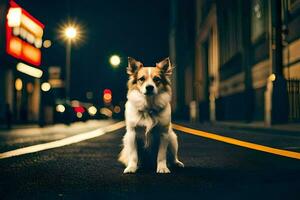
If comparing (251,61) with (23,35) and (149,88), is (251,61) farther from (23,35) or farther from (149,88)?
(149,88)

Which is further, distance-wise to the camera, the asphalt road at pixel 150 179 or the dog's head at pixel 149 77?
the dog's head at pixel 149 77

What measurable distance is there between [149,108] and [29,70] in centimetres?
3903

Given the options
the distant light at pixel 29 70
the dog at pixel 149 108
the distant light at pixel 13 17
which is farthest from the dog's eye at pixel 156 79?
the distant light at pixel 29 70

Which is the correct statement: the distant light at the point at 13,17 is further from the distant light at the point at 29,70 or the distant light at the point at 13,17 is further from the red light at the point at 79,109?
the red light at the point at 79,109

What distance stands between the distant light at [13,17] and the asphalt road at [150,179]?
3098cm

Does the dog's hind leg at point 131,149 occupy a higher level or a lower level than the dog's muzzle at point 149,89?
lower

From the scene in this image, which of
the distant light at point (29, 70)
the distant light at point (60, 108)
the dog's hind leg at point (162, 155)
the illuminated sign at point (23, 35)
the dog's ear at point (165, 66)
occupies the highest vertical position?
the illuminated sign at point (23, 35)

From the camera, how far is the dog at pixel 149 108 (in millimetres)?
5652

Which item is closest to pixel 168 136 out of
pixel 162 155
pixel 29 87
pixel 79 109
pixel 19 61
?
pixel 162 155

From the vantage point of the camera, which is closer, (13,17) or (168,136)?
(168,136)

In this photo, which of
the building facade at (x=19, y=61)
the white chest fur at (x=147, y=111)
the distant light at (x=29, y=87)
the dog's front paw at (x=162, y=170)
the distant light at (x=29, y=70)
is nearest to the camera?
the white chest fur at (x=147, y=111)

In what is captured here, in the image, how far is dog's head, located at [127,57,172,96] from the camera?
220 inches

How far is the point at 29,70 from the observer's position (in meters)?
43.0

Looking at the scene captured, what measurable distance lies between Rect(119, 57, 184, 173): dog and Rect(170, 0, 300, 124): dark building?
42.7ft
